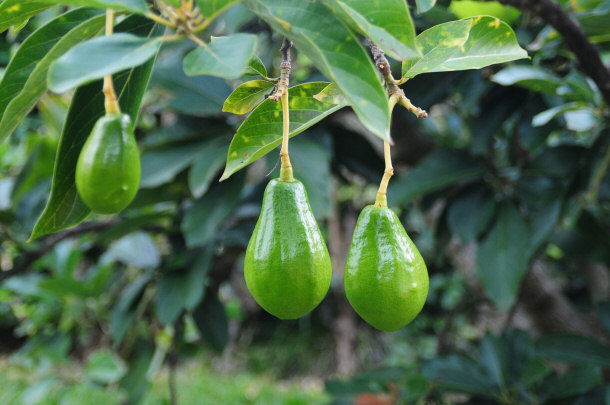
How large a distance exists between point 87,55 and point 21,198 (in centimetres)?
162

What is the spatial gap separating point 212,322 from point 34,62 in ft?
4.12

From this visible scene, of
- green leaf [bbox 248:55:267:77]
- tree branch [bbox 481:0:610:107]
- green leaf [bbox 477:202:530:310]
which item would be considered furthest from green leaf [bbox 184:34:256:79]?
green leaf [bbox 477:202:530:310]

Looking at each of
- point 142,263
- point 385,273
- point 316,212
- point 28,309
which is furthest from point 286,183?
point 28,309

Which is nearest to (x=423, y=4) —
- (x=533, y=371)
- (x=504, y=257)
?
(x=504, y=257)

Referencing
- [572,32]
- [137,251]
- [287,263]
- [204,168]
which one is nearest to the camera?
[287,263]

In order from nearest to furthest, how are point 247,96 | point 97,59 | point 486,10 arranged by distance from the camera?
point 97,59 < point 247,96 < point 486,10

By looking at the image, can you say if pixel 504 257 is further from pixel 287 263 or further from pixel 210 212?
pixel 287 263

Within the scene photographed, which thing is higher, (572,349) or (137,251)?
(137,251)

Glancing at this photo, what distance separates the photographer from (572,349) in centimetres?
146

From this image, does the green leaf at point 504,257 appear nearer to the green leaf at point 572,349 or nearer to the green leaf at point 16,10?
the green leaf at point 572,349

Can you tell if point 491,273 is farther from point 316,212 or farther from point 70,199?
point 70,199

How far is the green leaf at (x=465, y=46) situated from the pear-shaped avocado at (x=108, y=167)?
0.31 meters

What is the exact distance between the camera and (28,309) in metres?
2.24

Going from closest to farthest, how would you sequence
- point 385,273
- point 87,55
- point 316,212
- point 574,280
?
1. point 87,55
2. point 385,273
3. point 316,212
4. point 574,280
